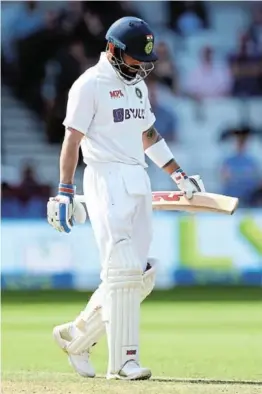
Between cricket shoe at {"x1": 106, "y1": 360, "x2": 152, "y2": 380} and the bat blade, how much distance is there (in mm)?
889

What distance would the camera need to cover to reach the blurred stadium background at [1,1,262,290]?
46.8 feet

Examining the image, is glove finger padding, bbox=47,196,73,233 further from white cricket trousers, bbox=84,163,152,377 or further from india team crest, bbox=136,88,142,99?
india team crest, bbox=136,88,142,99

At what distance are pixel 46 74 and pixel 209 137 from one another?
237cm

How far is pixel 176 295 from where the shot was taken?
452 inches

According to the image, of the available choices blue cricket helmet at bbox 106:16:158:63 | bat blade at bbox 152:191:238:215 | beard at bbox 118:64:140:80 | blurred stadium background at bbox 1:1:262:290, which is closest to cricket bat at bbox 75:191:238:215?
bat blade at bbox 152:191:238:215

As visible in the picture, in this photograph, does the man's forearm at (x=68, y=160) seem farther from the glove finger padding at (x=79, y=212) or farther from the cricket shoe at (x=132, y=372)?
the cricket shoe at (x=132, y=372)

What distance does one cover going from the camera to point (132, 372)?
5586 mm

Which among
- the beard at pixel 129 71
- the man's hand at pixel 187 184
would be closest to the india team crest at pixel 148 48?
the beard at pixel 129 71

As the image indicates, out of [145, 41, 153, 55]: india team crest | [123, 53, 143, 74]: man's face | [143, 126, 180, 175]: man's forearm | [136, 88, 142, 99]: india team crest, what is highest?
[145, 41, 153, 55]: india team crest

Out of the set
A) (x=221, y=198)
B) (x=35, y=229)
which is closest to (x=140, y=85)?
(x=221, y=198)

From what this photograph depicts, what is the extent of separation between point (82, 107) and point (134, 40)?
0.42 metres

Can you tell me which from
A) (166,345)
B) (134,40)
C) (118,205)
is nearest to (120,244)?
(118,205)

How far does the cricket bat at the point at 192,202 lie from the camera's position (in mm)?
5922

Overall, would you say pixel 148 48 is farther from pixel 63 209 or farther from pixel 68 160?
pixel 63 209
